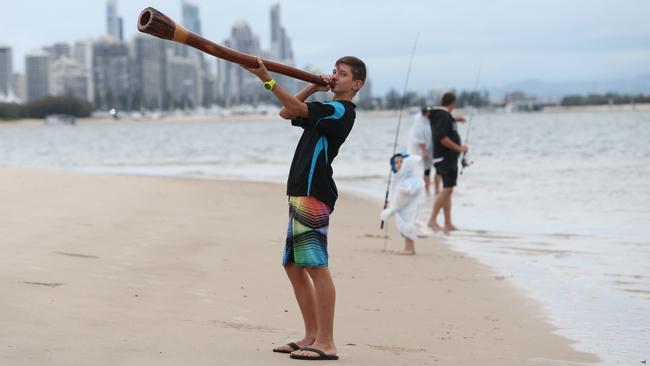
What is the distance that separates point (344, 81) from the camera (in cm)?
501

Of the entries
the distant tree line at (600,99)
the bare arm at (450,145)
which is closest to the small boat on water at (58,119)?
the distant tree line at (600,99)

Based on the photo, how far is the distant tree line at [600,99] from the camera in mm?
171500

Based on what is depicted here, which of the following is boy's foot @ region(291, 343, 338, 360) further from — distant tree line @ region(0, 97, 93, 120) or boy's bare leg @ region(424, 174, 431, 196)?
distant tree line @ region(0, 97, 93, 120)

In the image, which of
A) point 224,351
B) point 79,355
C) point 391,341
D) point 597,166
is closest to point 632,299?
point 391,341

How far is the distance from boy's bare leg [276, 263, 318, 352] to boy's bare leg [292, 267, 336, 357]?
0.09 meters

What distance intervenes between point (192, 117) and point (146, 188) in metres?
156

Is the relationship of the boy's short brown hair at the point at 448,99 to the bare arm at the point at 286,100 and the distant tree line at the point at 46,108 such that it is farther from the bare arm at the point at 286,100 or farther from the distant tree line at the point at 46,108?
the distant tree line at the point at 46,108

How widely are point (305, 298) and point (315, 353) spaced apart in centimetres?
30

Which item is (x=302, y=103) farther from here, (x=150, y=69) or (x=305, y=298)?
(x=150, y=69)

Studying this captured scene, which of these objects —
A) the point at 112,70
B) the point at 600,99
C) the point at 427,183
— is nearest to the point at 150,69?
the point at 112,70

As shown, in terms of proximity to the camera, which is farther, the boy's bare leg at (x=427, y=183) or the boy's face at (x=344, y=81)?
the boy's bare leg at (x=427, y=183)

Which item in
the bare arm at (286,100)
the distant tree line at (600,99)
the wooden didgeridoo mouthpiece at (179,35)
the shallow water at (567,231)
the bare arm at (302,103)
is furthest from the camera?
the distant tree line at (600,99)

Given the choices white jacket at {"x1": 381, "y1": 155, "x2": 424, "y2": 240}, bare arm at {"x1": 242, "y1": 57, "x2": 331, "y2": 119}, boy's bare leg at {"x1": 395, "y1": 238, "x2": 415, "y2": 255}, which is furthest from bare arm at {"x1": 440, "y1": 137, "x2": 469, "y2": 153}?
bare arm at {"x1": 242, "y1": 57, "x2": 331, "y2": 119}

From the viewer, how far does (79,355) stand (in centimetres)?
476
